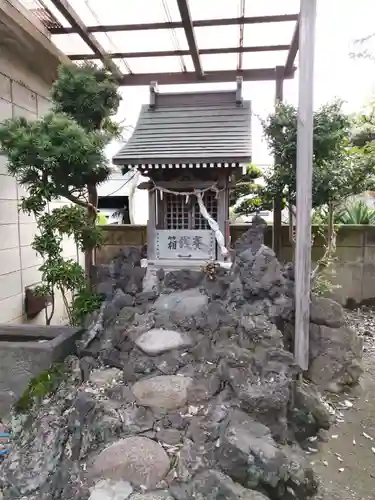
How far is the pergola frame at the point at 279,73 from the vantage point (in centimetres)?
443

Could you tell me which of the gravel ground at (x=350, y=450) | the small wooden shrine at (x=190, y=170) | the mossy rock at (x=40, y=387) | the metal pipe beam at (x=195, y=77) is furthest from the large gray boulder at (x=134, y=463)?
the metal pipe beam at (x=195, y=77)

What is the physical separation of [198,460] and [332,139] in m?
4.65

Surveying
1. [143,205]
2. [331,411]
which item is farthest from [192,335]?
[143,205]

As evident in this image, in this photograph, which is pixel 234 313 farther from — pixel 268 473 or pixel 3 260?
pixel 3 260

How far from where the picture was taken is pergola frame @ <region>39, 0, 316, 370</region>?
443 cm

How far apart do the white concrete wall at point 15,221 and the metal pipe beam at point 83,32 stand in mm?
1126

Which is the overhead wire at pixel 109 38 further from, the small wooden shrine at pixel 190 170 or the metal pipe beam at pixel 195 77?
the small wooden shrine at pixel 190 170

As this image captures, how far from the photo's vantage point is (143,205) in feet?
45.4

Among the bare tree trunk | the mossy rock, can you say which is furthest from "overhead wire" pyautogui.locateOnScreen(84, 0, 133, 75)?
the mossy rock

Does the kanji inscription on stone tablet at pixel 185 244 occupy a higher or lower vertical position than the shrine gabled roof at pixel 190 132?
lower

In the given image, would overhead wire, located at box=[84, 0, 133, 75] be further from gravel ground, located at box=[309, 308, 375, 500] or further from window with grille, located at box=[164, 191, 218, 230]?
gravel ground, located at box=[309, 308, 375, 500]

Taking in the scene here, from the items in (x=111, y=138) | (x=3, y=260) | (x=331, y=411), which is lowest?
(x=331, y=411)

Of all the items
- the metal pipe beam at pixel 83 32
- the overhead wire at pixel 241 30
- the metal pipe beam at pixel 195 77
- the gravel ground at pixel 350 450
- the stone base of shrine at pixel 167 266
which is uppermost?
the overhead wire at pixel 241 30

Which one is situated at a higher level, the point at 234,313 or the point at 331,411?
the point at 234,313
